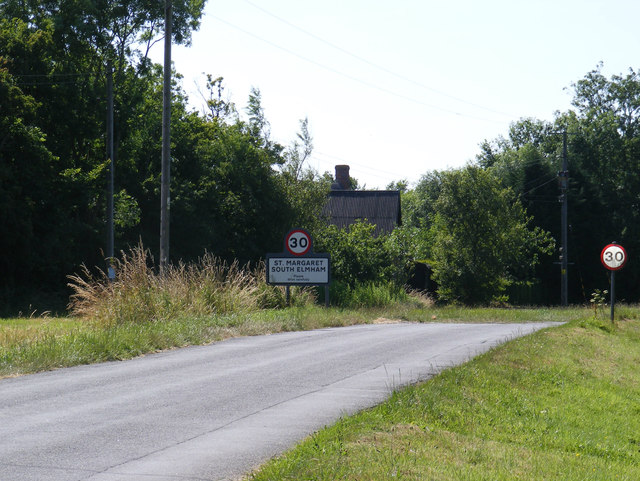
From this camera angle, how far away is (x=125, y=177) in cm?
4269

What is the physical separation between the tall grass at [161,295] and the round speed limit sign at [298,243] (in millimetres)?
1454

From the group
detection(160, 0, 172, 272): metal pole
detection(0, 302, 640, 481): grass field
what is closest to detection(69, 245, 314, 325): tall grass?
A: detection(0, 302, 640, 481): grass field

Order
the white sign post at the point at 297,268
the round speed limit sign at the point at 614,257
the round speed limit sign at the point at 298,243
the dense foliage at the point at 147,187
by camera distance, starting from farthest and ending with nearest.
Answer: the dense foliage at the point at 147,187, the round speed limit sign at the point at 298,243, the white sign post at the point at 297,268, the round speed limit sign at the point at 614,257

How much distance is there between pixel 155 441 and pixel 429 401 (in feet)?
10.3

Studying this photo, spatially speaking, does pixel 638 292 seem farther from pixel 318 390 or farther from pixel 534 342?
pixel 318 390

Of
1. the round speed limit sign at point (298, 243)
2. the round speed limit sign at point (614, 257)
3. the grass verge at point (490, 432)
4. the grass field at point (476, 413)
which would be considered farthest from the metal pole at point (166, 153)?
the round speed limit sign at point (614, 257)

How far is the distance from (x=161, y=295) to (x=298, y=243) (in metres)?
6.48

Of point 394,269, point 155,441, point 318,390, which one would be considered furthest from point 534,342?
point 394,269

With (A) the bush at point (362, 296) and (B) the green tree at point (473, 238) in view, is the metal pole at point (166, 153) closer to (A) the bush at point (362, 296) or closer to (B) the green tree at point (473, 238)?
(A) the bush at point (362, 296)

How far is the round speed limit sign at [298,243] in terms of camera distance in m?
25.5

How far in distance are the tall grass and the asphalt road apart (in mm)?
3715

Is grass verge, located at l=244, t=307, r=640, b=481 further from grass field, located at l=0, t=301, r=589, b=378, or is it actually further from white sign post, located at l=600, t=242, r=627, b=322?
white sign post, located at l=600, t=242, r=627, b=322

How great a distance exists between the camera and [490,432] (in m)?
8.09

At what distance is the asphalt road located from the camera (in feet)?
22.0
